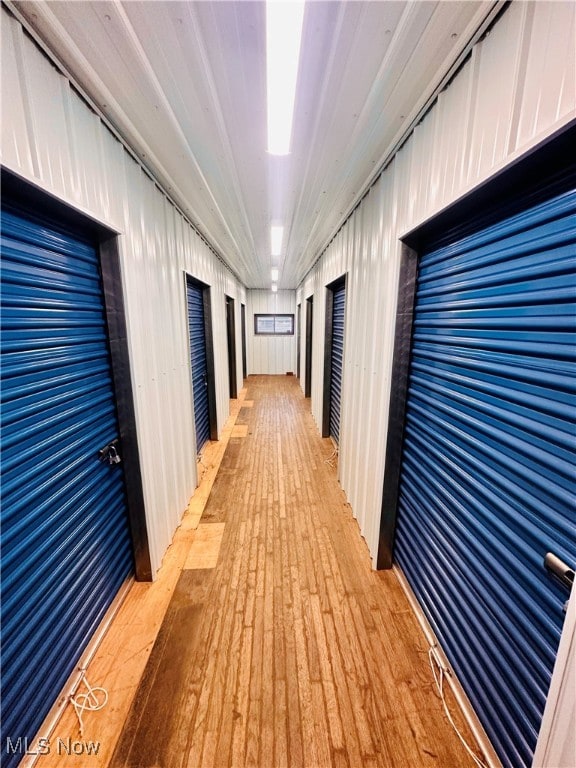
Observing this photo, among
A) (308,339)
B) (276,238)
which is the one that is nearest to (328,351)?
(276,238)

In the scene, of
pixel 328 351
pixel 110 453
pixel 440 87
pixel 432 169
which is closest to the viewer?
pixel 440 87

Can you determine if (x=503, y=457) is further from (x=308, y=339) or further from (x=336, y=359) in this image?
(x=308, y=339)

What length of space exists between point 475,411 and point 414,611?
1418 mm

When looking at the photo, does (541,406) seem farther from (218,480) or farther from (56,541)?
(218,480)

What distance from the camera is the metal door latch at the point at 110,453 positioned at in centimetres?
165

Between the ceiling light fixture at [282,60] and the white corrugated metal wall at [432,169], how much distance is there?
2.32 feet

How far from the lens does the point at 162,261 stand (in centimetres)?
232

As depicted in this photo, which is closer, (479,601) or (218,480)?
(479,601)

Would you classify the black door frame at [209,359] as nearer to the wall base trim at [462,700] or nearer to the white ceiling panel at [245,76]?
the white ceiling panel at [245,76]

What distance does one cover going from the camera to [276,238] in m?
3.90

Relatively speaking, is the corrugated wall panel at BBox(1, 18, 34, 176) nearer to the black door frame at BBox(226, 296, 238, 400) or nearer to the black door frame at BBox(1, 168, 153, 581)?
the black door frame at BBox(1, 168, 153, 581)

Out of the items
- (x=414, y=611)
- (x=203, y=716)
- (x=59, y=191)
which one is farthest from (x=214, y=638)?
(x=59, y=191)

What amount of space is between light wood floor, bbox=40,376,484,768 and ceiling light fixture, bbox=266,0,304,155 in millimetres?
2876

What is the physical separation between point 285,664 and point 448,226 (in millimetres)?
2544
